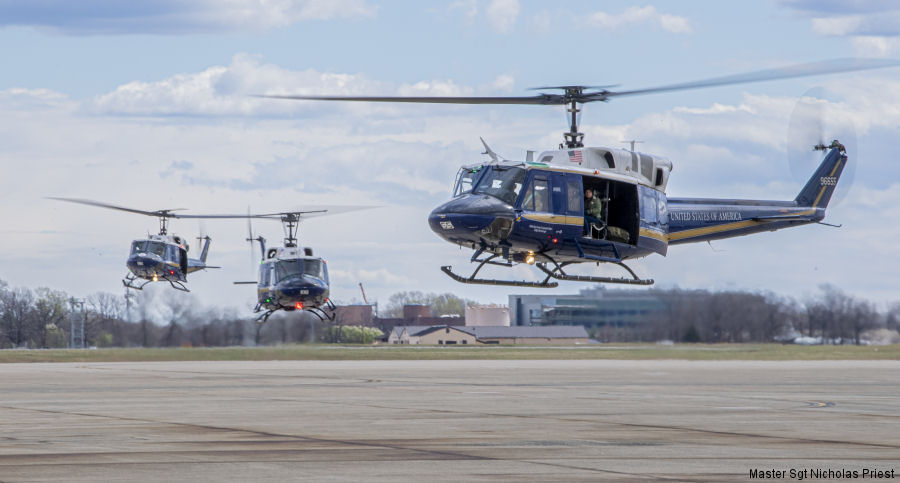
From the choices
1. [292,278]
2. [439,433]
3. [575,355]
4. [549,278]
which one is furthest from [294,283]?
[439,433]

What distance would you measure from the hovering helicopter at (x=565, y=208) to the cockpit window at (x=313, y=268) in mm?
27023

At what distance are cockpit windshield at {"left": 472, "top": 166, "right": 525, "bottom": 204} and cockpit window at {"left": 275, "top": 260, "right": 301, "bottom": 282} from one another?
2937cm

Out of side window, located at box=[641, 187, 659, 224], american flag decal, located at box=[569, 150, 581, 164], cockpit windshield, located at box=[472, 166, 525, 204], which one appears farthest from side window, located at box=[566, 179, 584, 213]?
side window, located at box=[641, 187, 659, 224]

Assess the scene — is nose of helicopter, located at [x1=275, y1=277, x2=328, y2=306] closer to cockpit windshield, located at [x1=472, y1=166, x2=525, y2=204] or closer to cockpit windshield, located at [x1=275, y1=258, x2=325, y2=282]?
cockpit windshield, located at [x1=275, y1=258, x2=325, y2=282]

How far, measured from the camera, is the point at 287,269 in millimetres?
55281

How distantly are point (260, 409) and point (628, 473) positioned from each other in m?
9.64

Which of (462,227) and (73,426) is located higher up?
(462,227)

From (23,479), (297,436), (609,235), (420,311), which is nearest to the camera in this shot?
(23,479)

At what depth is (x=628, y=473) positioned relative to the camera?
9.99 m

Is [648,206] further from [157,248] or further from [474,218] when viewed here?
[157,248]

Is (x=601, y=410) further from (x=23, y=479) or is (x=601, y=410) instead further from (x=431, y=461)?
(x=23, y=479)

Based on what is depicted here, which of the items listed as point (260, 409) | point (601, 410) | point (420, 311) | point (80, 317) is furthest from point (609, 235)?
point (420, 311)

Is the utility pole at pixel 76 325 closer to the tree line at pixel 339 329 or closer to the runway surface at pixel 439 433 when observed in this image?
the tree line at pixel 339 329

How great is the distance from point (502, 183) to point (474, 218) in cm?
135
